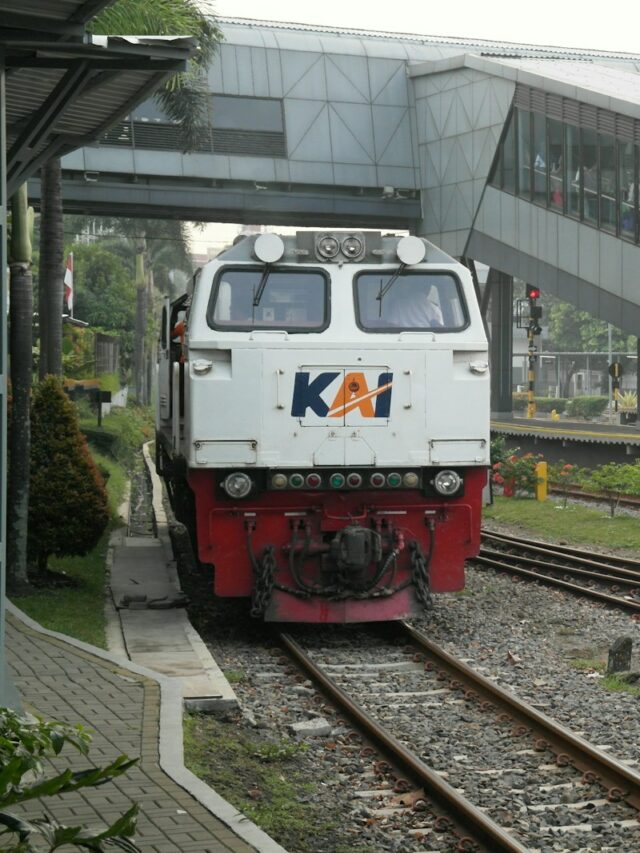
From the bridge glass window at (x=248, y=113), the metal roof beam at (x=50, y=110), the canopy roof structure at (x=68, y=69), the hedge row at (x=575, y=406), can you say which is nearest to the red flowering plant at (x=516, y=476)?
the bridge glass window at (x=248, y=113)

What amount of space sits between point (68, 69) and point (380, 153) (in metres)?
28.8

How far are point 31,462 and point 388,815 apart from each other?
8.33m

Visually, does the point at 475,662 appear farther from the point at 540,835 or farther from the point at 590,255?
the point at 590,255

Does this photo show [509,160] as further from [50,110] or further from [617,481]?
[50,110]

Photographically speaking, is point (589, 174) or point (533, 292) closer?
point (589, 174)

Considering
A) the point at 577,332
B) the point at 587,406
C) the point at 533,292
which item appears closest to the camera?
the point at 533,292

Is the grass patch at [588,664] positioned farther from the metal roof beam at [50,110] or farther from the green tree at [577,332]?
the green tree at [577,332]

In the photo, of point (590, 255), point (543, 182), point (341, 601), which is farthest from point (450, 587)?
point (543, 182)

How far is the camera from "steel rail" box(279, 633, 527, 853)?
6.39 m

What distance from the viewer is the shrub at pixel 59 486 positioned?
14.0 m

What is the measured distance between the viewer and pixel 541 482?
2498 cm

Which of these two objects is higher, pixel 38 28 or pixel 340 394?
pixel 38 28

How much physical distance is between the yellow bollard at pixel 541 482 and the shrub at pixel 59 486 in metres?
12.1

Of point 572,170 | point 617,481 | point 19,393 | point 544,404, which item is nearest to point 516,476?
point 617,481
